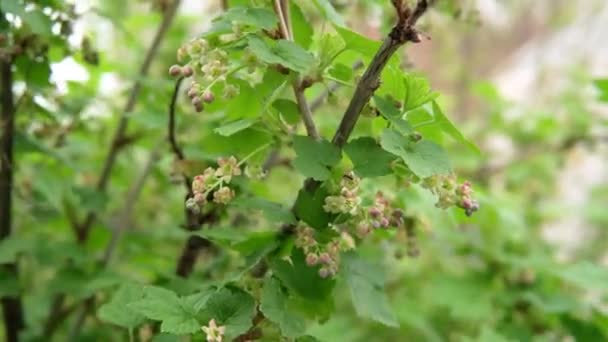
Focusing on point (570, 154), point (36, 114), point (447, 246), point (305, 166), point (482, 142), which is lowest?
point (36, 114)

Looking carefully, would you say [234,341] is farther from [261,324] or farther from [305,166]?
[305,166]

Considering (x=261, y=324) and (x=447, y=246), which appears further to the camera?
(x=447, y=246)

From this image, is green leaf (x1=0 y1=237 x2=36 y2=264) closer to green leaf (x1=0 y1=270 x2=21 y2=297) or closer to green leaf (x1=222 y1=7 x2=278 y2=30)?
green leaf (x1=0 y1=270 x2=21 y2=297)

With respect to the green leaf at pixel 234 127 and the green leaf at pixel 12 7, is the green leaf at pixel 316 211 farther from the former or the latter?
the green leaf at pixel 12 7

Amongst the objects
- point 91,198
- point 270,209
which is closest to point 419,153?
point 270,209

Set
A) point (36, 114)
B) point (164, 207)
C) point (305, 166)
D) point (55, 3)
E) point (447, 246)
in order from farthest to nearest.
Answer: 1. point (447, 246)
2. point (164, 207)
3. point (36, 114)
4. point (55, 3)
5. point (305, 166)

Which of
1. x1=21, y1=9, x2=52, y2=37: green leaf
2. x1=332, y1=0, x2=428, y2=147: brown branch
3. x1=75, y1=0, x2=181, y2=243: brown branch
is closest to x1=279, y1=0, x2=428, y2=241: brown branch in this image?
x1=332, y1=0, x2=428, y2=147: brown branch

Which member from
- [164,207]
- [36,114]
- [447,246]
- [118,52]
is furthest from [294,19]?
[118,52]
